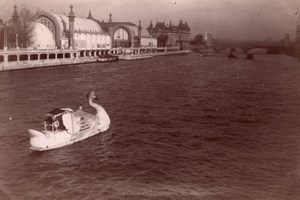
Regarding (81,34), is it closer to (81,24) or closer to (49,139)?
(81,24)

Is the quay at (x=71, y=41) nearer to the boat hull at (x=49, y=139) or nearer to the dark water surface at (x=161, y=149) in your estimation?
the dark water surface at (x=161, y=149)

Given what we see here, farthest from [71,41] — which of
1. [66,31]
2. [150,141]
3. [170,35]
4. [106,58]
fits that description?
[170,35]

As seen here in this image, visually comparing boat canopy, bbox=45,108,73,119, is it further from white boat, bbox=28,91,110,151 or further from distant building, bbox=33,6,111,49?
distant building, bbox=33,6,111,49

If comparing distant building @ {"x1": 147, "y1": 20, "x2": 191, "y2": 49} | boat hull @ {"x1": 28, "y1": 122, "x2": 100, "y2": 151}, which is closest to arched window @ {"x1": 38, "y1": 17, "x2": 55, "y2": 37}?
boat hull @ {"x1": 28, "y1": 122, "x2": 100, "y2": 151}

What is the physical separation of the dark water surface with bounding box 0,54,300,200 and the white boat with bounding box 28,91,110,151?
13 centimetres

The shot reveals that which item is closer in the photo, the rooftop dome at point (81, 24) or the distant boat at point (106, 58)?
the distant boat at point (106, 58)

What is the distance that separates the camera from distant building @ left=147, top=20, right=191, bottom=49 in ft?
152

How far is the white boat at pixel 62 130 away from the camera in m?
5.97

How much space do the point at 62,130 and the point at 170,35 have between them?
4272 cm

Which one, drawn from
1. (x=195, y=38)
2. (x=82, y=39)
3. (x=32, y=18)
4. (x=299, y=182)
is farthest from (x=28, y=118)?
(x=195, y=38)

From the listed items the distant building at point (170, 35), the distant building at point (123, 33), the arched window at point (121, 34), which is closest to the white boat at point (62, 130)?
the distant building at point (123, 33)

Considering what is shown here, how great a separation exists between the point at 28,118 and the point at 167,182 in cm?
324

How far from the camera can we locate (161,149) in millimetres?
6254

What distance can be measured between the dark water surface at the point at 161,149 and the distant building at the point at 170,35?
3636 cm
